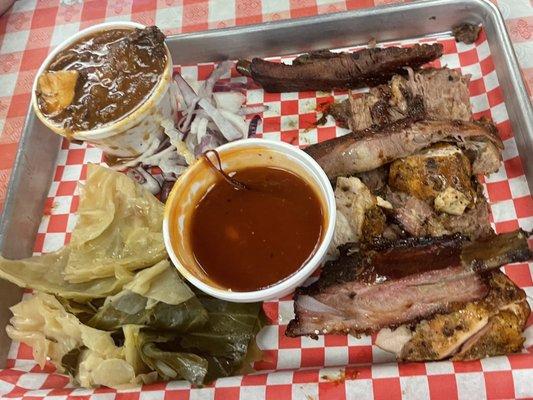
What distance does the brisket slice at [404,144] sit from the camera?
241 cm

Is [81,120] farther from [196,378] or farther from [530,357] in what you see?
[530,357]

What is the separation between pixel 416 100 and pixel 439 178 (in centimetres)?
45

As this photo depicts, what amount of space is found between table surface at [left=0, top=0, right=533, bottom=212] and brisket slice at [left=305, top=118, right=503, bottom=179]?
119 cm

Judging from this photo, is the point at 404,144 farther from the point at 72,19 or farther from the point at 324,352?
the point at 72,19

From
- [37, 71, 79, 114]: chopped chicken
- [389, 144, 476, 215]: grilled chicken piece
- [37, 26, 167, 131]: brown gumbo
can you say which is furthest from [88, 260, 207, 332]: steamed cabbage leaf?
[389, 144, 476, 215]: grilled chicken piece

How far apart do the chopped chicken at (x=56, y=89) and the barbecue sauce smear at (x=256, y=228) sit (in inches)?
33.0

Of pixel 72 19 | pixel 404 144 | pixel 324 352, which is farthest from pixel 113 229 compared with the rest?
pixel 72 19

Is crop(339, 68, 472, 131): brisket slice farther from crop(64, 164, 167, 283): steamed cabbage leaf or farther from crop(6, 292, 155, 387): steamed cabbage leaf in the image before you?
crop(6, 292, 155, 387): steamed cabbage leaf

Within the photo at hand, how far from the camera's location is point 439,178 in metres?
2.35

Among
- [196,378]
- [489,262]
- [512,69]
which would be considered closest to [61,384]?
[196,378]

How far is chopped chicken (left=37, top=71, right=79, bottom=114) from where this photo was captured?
8.37 ft

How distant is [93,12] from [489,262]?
10.2 feet

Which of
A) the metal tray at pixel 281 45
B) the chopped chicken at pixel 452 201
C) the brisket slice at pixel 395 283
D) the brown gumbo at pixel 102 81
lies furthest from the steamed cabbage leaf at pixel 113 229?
the chopped chicken at pixel 452 201

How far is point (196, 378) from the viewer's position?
2125 mm
